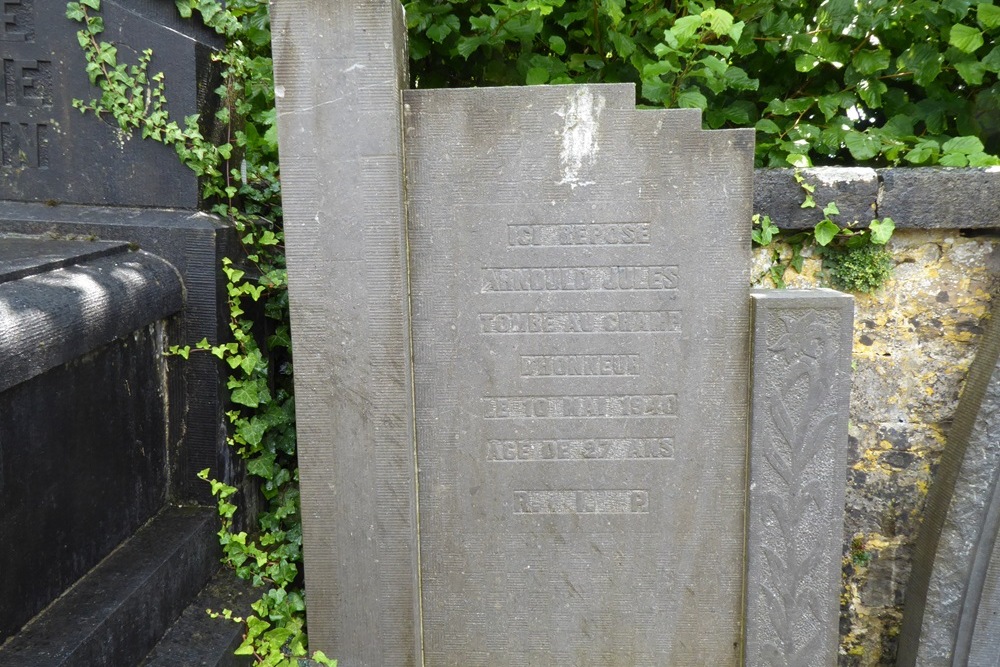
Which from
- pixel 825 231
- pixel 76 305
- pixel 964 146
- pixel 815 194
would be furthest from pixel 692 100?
pixel 76 305

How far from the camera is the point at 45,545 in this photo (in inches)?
82.0

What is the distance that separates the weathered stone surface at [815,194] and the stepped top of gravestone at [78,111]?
2.20 metres

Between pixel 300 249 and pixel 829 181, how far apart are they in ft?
6.73

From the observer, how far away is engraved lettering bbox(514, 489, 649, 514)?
110 inches

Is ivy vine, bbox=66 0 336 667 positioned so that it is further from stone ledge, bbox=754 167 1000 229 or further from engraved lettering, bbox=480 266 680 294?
stone ledge, bbox=754 167 1000 229

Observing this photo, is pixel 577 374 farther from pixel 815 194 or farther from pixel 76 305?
pixel 76 305

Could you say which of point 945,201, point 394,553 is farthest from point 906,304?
point 394,553

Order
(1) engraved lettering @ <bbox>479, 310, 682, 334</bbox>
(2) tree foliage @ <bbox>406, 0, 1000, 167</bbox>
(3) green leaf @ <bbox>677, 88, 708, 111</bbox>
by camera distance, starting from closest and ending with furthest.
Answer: (1) engraved lettering @ <bbox>479, 310, 682, 334</bbox> → (3) green leaf @ <bbox>677, 88, 708, 111</bbox> → (2) tree foliage @ <bbox>406, 0, 1000, 167</bbox>

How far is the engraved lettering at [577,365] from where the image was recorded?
8.89 ft

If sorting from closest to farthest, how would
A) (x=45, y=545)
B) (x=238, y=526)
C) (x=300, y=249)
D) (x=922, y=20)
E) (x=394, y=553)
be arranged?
(x=45, y=545) < (x=300, y=249) < (x=394, y=553) < (x=238, y=526) < (x=922, y=20)

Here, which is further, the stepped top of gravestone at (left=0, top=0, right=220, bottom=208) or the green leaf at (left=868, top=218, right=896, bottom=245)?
the green leaf at (left=868, top=218, right=896, bottom=245)

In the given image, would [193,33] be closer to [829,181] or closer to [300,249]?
[300,249]

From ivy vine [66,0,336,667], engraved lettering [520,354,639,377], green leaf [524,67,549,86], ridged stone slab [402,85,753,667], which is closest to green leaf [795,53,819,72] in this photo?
ridged stone slab [402,85,753,667]

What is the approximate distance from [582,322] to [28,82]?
2.22 meters
